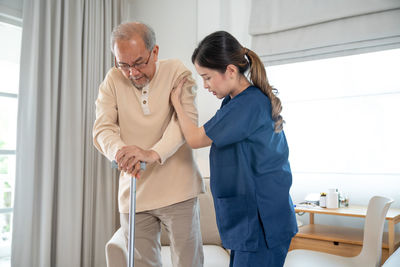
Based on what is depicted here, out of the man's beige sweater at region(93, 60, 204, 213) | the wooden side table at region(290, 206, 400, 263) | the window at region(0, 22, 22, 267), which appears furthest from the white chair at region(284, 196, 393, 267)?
the window at region(0, 22, 22, 267)

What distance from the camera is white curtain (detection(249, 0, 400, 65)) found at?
2582 mm

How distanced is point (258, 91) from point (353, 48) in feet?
5.87

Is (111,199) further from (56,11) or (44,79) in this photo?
(56,11)

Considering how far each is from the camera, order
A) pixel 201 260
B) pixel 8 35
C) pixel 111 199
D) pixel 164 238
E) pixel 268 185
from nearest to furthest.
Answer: pixel 268 185 → pixel 201 260 → pixel 164 238 → pixel 8 35 → pixel 111 199

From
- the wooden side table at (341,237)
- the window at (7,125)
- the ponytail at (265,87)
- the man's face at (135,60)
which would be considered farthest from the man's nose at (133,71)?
the window at (7,125)

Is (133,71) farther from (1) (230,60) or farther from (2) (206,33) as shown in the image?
(2) (206,33)

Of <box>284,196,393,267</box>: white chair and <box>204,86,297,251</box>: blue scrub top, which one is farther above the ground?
<box>204,86,297,251</box>: blue scrub top

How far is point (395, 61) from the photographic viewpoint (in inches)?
105

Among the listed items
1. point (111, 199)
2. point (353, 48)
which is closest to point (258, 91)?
point (353, 48)

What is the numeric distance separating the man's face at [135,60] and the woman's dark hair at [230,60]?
0.22 metres

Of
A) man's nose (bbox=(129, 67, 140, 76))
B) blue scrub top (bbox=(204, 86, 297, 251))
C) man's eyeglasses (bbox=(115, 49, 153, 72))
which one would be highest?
man's eyeglasses (bbox=(115, 49, 153, 72))

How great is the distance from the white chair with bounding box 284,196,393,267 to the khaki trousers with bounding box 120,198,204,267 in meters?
0.82

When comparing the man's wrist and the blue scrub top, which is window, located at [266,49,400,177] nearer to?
the blue scrub top

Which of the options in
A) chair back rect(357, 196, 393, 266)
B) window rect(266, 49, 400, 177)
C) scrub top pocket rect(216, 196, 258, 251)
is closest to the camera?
scrub top pocket rect(216, 196, 258, 251)
